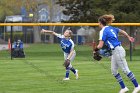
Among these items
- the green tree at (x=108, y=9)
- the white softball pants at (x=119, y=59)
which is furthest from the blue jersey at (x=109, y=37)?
the green tree at (x=108, y=9)

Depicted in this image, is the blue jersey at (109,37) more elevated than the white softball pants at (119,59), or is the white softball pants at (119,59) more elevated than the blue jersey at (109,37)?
the blue jersey at (109,37)

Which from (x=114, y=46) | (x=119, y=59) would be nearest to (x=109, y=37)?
(x=114, y=46)

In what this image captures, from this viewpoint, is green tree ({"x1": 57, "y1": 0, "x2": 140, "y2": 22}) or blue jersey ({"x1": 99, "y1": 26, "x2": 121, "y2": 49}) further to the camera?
green tree ({"x1": 57, "y1": 0, "x2": 140, "y2": 22})

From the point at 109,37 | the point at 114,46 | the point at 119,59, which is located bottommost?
the point at 119,59

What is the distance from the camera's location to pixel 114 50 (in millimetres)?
11531

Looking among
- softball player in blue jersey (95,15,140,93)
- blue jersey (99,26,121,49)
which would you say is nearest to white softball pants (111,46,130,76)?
softball player in blue jersey (95,15,140,93)

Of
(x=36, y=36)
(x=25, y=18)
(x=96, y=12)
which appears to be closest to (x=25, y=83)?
(x=96, y=12)

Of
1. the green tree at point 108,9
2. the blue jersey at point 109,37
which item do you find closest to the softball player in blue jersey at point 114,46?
the blue jersey at point 109,37

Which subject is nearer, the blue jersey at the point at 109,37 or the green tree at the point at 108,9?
the blue jersey at the point at 109,37

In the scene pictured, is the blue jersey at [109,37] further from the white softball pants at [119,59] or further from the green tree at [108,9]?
the green tree at [108,9]

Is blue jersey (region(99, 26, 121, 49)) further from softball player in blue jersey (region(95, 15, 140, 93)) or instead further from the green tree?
the green tree

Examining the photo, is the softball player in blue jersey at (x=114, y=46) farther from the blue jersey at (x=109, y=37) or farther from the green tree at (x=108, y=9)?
the green tree at (x=108, y=9)

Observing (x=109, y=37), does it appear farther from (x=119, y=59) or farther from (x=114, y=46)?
(x=119, y=59)

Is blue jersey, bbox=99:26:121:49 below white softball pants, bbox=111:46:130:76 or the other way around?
the other way around
